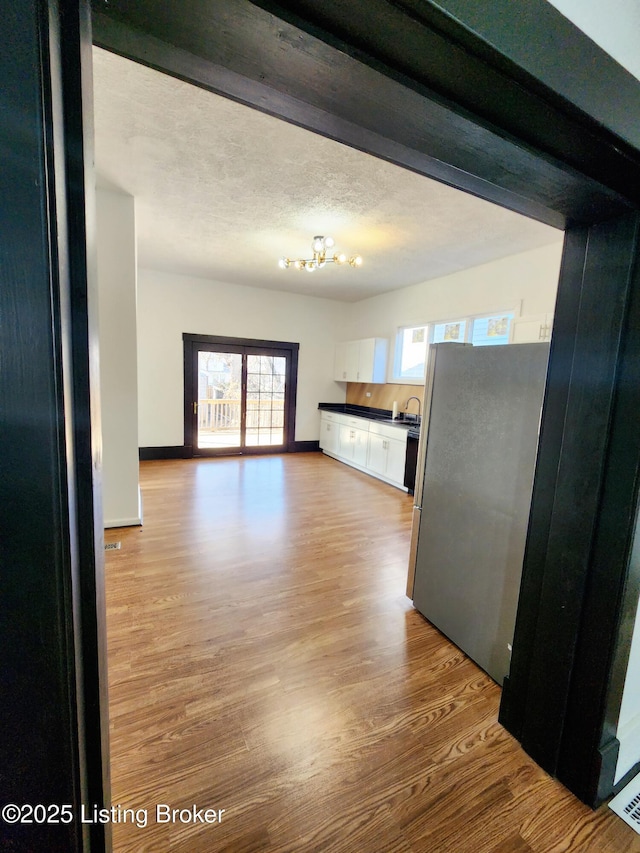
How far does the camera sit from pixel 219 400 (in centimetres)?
600

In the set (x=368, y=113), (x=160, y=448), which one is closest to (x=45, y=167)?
(x=368, y=113)

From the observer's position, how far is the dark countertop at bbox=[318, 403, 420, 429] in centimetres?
539

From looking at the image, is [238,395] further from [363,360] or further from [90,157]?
[90,157]

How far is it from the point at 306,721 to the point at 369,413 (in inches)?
205

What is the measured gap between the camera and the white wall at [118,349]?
2.94m

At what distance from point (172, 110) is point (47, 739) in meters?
2.68

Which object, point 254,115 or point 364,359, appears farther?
point 364,359

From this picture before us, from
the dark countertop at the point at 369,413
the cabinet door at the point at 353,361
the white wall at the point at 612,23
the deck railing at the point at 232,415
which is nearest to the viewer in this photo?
the white wall at the point at 612,23

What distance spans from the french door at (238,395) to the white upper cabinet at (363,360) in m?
0.92

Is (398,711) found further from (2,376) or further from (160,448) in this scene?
(160,448)

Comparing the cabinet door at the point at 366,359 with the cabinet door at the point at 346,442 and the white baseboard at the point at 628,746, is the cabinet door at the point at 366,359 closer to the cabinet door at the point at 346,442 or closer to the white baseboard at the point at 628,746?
the cabinet door at the point at 346,442

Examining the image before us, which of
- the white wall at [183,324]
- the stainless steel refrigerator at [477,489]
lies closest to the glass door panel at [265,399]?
the white wall at [183,324]

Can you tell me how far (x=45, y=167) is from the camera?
1.36ft

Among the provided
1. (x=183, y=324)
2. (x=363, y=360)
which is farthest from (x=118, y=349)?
(x=363, y=360)
